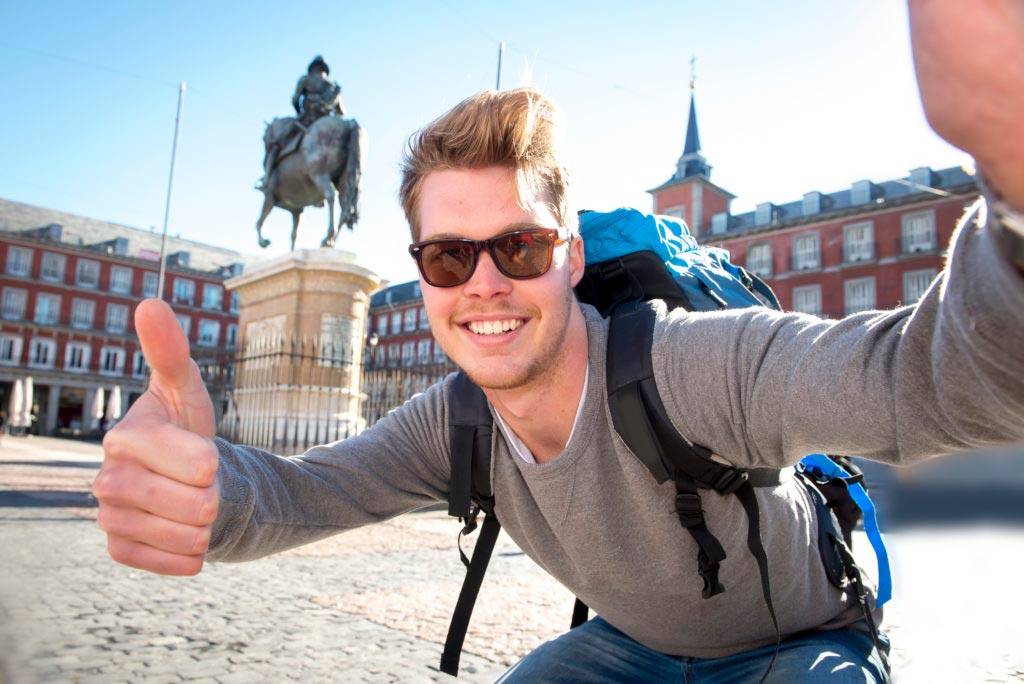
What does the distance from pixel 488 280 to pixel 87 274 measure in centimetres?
5340

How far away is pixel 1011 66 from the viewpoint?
594mm

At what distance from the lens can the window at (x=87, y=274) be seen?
149 ft

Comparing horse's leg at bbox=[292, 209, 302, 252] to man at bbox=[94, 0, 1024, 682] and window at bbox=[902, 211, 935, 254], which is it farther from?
window at bbox=[902, 211, 935, 254]

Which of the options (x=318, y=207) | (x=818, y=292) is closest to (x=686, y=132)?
(x=818, y=292)

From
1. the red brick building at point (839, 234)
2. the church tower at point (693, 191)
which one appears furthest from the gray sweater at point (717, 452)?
the church tower at point (693, 191)


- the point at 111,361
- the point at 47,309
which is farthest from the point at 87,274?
the point at 111,361

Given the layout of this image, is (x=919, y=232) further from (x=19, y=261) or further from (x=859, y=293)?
(x=19, y=261)

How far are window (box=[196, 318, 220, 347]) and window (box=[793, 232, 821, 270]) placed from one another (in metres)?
41.2

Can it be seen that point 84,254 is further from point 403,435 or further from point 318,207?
point 403,435

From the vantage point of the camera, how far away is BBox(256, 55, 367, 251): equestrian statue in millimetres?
9812

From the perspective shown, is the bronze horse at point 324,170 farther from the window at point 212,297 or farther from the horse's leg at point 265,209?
the window at point 212,297

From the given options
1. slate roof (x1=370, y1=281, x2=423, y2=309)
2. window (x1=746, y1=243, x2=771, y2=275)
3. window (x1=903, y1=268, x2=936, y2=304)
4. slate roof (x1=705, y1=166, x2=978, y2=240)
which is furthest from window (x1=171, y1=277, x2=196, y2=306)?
window (x1=903, y1=268, x2=936, y2=304)

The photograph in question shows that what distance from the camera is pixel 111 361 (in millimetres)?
45750

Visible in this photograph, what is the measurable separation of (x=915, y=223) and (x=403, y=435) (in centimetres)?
3663
